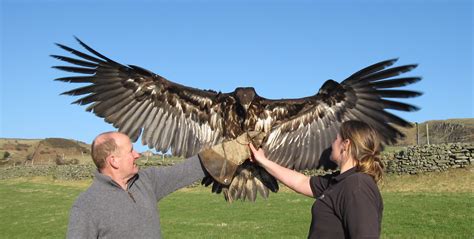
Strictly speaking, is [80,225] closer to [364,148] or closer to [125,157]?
[125,157]

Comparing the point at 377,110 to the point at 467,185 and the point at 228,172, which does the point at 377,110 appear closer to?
the point at 228,172

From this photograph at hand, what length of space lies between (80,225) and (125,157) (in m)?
0.59

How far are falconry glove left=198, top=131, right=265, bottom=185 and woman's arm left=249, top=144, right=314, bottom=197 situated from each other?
0.11 metres

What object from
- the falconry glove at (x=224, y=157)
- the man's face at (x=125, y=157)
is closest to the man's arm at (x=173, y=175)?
the falconry glove at (x=224, y=157)

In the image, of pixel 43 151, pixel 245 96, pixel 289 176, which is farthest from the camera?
pixel 43 151

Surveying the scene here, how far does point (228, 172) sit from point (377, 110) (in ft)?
6.08

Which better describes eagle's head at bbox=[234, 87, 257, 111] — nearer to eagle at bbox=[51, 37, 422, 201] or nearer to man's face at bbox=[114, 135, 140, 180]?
eagle at bbox=[51, 37, 422, 201]

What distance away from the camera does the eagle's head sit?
19.4 ft

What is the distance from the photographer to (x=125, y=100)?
21.7ft

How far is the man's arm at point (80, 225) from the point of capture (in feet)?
11.7

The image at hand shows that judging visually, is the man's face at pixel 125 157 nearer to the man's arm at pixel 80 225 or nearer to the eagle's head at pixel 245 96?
the man's arm at pixel 80 225

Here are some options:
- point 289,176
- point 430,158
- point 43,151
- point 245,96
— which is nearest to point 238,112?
point 245,96

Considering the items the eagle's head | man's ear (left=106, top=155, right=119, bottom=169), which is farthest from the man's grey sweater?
the eagle's head

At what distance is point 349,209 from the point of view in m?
3.45
